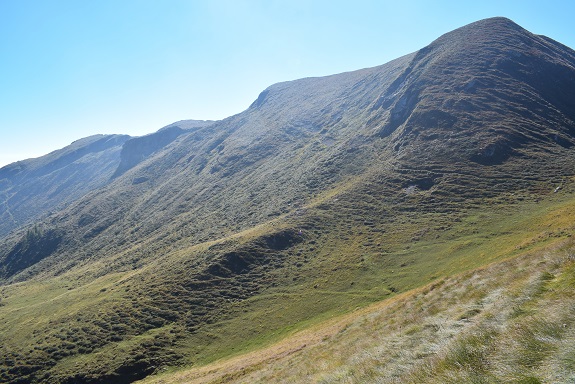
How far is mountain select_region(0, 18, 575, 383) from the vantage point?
61.5 metres

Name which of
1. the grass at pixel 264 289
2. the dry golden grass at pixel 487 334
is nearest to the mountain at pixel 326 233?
the grass at pixel 264 289

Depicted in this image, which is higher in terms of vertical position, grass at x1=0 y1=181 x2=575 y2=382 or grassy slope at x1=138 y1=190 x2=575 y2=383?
grassy slope at x1=138 y1=190 x2=575 y2=383

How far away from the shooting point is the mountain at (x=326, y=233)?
61.5 metres

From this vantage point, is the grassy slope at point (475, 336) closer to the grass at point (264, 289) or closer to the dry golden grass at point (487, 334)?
the dry golden grass at point (487, 334)

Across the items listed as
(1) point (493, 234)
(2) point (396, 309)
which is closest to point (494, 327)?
(2) point (396, 309)

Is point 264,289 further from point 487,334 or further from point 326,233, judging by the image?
point 487,334

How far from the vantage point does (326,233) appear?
95.8 metres

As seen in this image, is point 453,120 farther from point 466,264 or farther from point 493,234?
point 466,264

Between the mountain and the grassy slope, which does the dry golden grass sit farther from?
the mountain

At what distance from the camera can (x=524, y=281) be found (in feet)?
52.5

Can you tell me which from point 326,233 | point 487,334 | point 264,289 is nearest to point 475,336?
point 487,334

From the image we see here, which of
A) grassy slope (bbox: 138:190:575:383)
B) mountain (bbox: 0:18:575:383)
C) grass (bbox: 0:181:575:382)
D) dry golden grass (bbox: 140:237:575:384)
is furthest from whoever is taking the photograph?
mountain (bbox: 0:18:575:383)

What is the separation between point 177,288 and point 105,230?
142 meters

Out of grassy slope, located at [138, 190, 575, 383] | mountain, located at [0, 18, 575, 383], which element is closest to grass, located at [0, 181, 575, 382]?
mountain, located at [0, 18, 575, 383]
